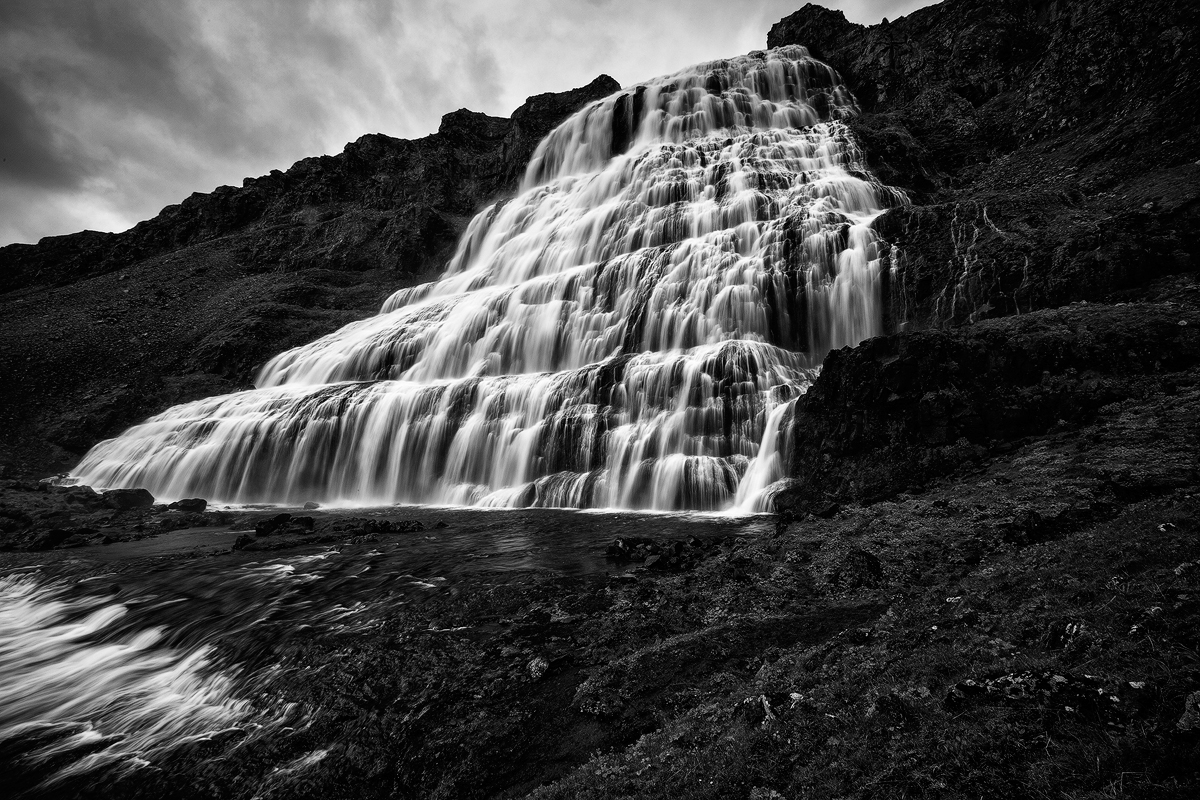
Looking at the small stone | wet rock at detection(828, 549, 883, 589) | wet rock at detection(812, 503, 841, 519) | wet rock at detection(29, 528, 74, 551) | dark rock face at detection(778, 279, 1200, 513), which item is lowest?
the small stone

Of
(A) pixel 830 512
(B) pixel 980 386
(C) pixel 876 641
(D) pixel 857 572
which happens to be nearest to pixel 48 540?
(A) pixel 830 512

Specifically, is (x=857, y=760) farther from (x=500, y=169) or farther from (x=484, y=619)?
(x=500, y=169)

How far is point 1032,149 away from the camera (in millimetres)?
31062

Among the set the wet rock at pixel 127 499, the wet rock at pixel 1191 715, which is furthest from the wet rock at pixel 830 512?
the wet rock at pixel 127 499

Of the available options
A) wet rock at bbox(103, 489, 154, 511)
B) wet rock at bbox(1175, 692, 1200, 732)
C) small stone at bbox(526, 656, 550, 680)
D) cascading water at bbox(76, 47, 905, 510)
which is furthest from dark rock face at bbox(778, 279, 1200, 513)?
wet rock at bbox(103, 489, 154, 511)

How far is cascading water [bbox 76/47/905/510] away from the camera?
19375 millimetres

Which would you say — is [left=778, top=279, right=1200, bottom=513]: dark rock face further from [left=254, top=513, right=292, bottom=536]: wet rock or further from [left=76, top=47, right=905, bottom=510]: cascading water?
[left=254, top=513, right=292, bottom=536]: wet rock

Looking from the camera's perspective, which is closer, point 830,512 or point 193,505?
point 830,512

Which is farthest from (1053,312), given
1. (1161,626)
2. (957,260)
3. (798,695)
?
(798,695)

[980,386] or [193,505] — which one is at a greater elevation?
[980,386]

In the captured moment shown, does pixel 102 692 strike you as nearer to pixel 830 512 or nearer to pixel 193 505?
pixel 830 512

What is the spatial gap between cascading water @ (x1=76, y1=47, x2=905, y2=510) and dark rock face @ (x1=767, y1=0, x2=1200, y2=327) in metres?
2.85

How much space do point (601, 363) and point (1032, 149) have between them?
92.4 ft

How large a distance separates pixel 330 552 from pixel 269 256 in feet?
192
